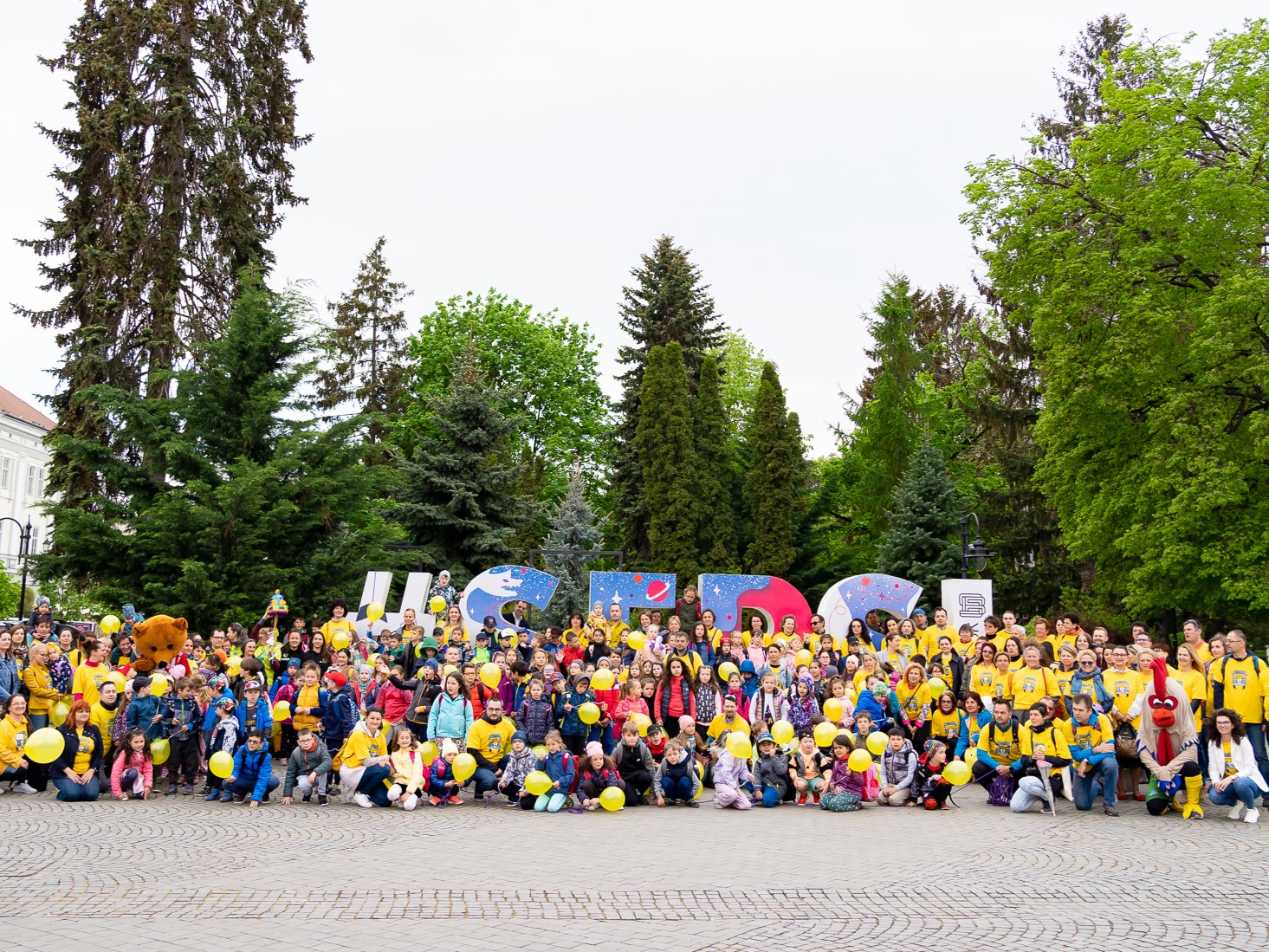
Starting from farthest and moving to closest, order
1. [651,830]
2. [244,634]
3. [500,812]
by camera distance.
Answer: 1. [244,634]
2. [500,812]
3. [651,830]

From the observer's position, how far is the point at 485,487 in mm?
30938

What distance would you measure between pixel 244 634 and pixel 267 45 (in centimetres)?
1838

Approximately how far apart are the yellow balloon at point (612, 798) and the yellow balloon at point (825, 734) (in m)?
2.56

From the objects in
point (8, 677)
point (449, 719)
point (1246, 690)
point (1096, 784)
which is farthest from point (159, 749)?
point (1246, 690)

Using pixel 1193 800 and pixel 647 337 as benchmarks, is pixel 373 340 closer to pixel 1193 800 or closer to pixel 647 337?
pixel 647 337

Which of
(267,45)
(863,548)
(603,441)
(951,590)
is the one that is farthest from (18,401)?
(951,590)

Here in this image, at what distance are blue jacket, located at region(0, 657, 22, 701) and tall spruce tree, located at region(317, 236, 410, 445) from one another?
114 feet

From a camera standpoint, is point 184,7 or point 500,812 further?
point 184,7

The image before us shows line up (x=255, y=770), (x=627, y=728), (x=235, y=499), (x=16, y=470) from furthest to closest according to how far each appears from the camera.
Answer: (x=16, y=470), (x=235, y=499), (x=627, y=728), (x=255, y=770)

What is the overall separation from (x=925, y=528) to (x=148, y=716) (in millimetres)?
25465

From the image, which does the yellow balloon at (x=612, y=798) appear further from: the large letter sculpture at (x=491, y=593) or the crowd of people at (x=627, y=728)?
the large letter sculpture at (x=491, y=593)

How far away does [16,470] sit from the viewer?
2505 inches

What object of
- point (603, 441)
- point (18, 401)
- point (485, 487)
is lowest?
point (485, 487)

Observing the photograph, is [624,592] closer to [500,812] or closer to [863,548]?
[500,812]
